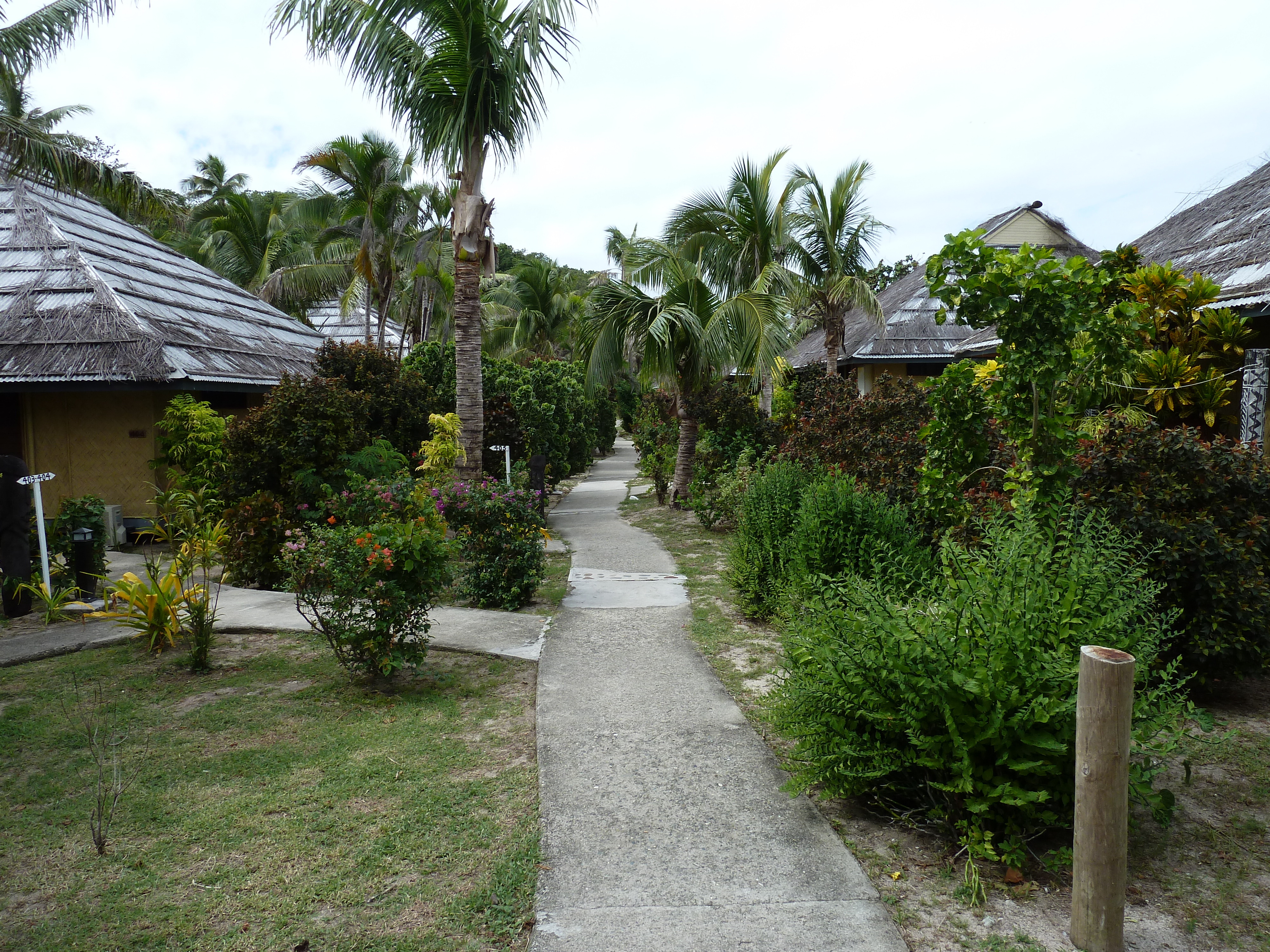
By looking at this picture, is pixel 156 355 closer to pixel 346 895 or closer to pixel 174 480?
pixel 174 480

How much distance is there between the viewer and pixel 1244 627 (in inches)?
190

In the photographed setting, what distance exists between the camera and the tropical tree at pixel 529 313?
31703mm

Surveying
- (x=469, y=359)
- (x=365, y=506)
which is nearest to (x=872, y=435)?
(x=469, y=359)

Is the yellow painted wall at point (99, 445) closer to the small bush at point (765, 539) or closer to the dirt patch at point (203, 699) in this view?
the dirt patch at point (203, 699)

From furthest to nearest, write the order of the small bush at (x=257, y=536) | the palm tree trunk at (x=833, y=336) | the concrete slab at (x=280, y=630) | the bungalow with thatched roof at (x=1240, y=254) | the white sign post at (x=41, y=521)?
the palm tree trunk at (x=833, y=336) → the small bush at (x=257, y=536) → the white sign post at (x=41, y=521) → the bungalow with thatched roof at (x=1240, y=254) → the concrete slab at (x=280, y=630)

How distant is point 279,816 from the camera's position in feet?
12.8

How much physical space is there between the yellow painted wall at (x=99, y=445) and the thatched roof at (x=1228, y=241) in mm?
13383

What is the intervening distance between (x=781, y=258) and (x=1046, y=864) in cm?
1562

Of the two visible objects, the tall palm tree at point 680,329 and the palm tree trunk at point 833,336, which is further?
the palm tree trunk at point 833,336

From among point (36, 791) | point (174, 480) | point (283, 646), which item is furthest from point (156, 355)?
point (36, 791)

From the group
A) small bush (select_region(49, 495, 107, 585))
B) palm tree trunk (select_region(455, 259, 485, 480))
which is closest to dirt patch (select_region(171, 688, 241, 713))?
small bush (select_region(49, 495, 107, 585))

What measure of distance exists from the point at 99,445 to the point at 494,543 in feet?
26.3

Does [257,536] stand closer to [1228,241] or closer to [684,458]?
[684,458]

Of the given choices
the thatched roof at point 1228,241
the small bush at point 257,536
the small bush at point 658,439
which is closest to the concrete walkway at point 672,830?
the small bush at point 257,536
